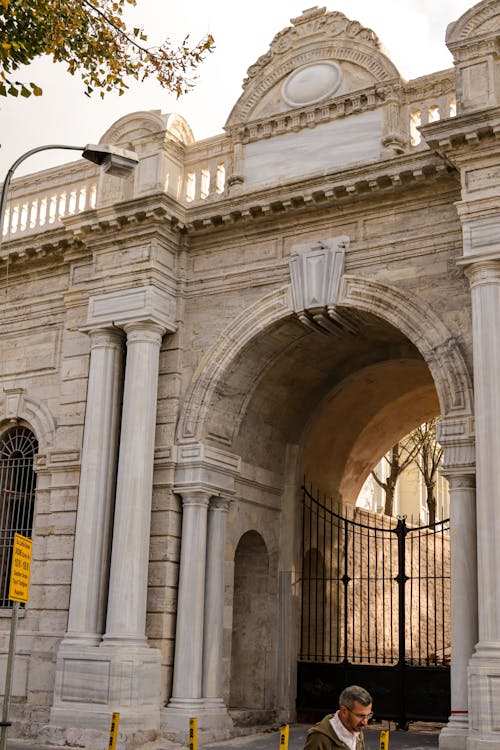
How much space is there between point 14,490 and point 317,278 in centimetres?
727

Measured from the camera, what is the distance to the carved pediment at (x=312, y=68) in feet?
53.7

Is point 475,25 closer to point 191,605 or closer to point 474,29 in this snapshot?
point 474,29

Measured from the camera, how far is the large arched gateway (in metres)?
14.4

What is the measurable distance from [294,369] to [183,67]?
23.9 feet

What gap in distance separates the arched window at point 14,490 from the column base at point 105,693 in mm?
3190

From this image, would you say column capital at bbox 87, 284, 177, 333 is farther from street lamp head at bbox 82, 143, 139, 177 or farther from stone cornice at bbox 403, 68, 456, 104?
stone cornice at bbox 403, 68, 456, 104

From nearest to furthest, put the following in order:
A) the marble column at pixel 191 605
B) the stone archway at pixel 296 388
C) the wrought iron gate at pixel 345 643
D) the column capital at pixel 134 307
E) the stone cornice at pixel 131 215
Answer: the stone archway at pixel 296 388
the marble column at pixel 191 605
the wrought iron gate at pixel 345 643
the column capital at pixel 134 307
the stone cornice at pixel 131 215

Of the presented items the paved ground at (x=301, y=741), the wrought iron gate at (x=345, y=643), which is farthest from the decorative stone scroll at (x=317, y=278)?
the paved ground at (x=301, y=741)

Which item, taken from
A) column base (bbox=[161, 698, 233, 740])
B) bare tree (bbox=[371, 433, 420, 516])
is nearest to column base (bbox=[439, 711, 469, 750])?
column base (bbox=[161, 698, 233, 740])

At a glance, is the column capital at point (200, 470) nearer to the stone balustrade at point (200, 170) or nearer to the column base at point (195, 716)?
the column base at point (195, 716)

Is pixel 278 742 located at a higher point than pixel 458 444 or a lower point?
lower

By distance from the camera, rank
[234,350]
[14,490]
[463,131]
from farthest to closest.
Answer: [14,490] → [234,350] → [463,131]

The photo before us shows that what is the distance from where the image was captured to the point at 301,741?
1502 cm

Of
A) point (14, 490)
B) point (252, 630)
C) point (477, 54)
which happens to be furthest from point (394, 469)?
point (477, 54)
